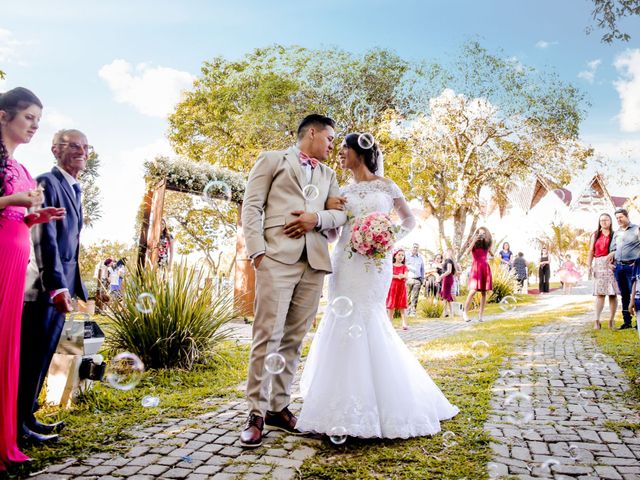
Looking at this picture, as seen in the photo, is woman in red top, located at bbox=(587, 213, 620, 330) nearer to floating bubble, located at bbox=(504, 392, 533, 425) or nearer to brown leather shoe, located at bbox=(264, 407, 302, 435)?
floating bubble, located at bbox=(504, 392, 533, 425)

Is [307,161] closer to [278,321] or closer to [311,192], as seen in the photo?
[311,192]

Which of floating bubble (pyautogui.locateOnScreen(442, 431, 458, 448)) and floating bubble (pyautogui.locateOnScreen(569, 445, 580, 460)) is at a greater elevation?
floating bubble (pyautogui.locateOnScreen(569, 445, 580, 460))

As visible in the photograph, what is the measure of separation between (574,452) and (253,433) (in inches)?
77.3

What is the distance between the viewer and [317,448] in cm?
324

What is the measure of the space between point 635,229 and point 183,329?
6505 mm

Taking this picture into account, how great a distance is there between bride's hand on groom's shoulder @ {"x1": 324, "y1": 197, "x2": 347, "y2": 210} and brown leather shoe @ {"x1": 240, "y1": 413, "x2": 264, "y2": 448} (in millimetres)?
1474

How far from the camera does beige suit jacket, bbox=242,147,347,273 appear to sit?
11.1 ft

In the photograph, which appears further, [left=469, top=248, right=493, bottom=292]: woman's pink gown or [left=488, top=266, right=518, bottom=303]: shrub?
[left=488, top=266, right=518, bottom=303]: shrub

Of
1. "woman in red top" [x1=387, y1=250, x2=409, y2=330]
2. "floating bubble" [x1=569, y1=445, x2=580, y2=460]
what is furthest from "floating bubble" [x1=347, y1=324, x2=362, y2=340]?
"woman in red top" [x1=387, y1=250, x2=409, y2=330]

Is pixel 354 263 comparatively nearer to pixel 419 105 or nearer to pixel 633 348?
pixel 633 348

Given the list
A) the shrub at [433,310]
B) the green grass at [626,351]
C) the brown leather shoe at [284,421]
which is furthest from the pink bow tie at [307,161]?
the shrub at [433,310]

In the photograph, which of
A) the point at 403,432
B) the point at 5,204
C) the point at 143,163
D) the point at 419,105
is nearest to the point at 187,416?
the point at 403,432

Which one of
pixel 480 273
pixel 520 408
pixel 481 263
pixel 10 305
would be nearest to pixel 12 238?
pixel 10 305

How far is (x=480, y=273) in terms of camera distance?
434 inches
